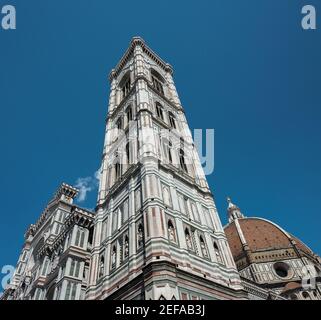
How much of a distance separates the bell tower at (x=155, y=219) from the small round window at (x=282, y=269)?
1542 inches

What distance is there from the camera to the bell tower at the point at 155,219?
14.6 meters

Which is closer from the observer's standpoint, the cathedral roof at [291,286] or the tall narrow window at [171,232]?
the tall narrow window at [171,232]

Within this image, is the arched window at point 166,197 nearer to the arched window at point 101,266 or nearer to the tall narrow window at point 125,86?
the arched window at point 101,266

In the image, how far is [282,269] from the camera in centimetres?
5350

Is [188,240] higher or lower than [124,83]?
lower

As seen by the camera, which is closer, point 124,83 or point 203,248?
point 203,248

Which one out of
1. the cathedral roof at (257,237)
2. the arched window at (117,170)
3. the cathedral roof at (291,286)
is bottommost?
the cathedral roof at (291,286)

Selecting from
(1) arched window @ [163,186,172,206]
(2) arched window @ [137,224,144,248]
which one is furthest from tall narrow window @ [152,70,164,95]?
(2) arched window @ [137,224,144,248]

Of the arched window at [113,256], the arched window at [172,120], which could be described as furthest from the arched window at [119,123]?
the arched window at [113,256]

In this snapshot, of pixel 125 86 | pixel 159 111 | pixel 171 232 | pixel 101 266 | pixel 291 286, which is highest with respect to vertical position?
pixel 125 86

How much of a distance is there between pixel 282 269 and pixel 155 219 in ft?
157

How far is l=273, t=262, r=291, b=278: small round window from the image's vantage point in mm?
51906

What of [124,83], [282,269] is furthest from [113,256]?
[282,269]

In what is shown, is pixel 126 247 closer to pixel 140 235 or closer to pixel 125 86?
pixel 140 235
